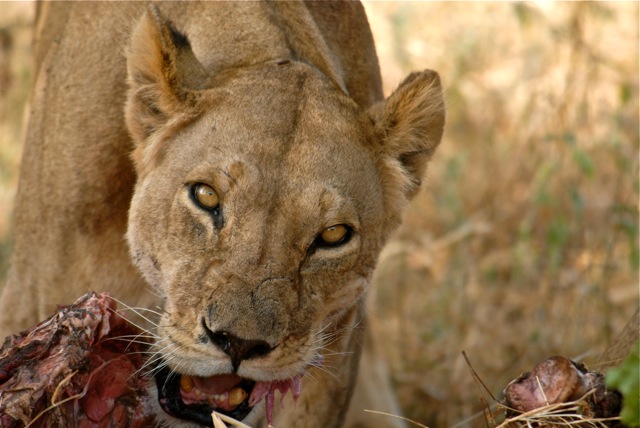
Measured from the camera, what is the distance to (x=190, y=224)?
11.1 ft

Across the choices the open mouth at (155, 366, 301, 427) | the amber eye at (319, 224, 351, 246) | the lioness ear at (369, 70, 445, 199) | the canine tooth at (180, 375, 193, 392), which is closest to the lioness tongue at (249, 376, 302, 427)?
the open mouth at (155, 366, 301, 427)

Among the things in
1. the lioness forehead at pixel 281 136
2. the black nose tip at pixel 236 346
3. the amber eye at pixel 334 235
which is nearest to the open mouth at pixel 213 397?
the black nose tip at pixel 236 346

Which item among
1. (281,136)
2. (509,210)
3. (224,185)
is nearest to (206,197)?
(224,185)

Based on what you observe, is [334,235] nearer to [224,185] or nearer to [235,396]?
[224,185]

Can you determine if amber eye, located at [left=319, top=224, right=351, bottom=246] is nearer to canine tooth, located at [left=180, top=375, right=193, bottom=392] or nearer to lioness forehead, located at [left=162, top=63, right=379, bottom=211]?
lioness forehead, located at [left=162, top=63, right=379, bottom=211]

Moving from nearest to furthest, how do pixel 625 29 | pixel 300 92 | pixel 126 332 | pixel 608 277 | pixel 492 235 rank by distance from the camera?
pixel 126 332, pixel 300 92, pixel 608 277, pixel 492 235, pixel 625 29

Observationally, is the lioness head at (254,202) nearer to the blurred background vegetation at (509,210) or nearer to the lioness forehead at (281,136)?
the lioness forehead at (281,136)

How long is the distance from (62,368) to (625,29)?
657 centimetres

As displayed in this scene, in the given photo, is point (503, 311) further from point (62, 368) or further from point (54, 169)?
point (62, 368)

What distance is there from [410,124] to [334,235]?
56cm

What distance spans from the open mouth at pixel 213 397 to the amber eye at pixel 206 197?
50cm

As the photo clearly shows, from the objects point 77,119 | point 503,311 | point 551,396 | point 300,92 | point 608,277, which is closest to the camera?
point 551,396

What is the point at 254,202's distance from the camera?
10.7 ft

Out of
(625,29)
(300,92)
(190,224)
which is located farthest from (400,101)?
(625,29)
